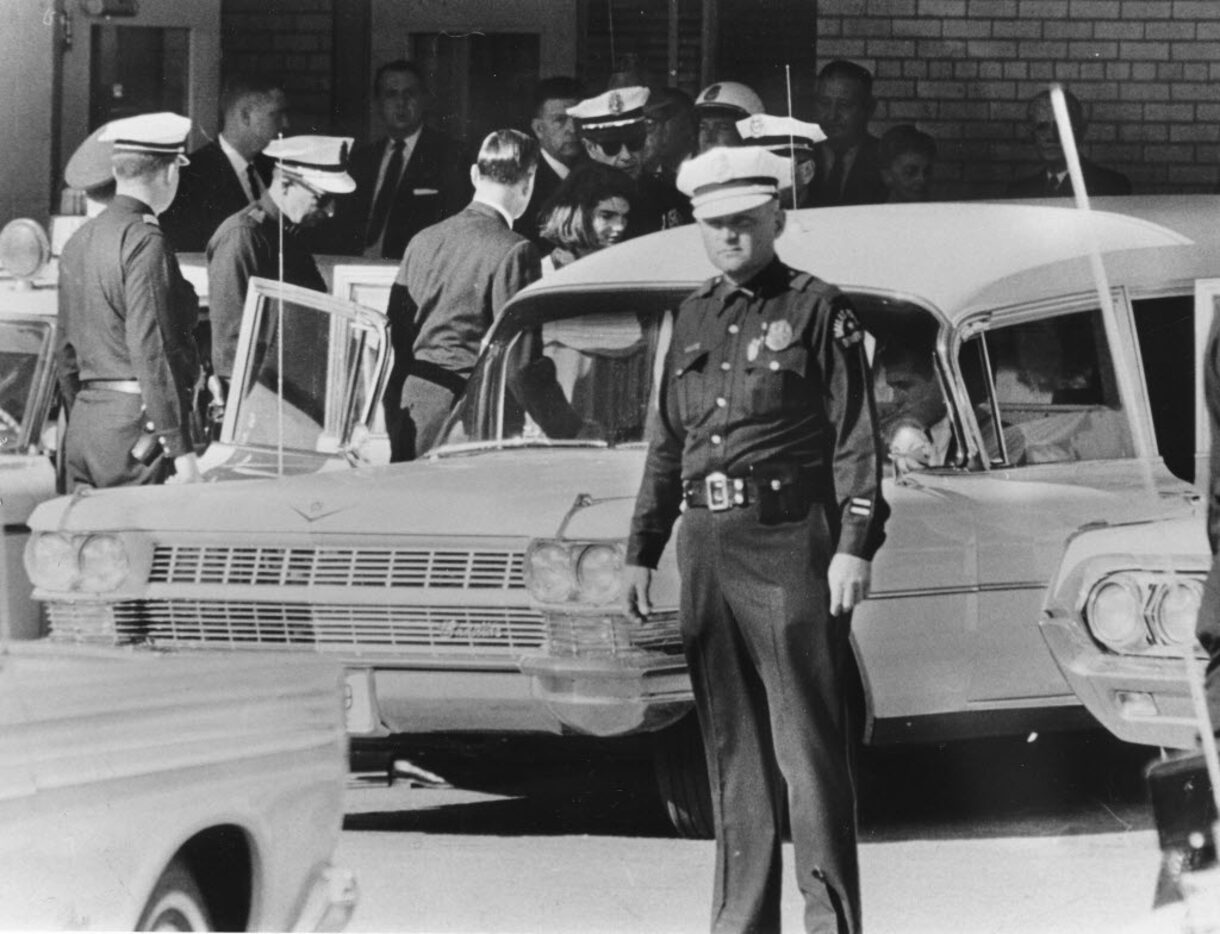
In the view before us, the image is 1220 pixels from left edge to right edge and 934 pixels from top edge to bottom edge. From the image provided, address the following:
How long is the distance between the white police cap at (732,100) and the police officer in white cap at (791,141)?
0.03 meters

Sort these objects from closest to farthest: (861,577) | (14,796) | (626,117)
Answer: (14,796)
(861,577)
(626,117)

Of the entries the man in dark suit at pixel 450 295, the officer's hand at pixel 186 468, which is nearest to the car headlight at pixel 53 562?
the officer's hand at pixel 186 468

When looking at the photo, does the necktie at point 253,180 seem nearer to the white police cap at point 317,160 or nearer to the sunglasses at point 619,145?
the white police cap at point 317,160

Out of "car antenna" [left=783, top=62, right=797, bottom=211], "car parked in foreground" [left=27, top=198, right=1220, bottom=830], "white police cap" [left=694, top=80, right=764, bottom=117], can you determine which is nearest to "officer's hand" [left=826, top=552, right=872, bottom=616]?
"car parked in foreground" [left=27, top=198, right=1220, bottom=830]

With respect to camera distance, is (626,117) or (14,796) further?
(626,117)

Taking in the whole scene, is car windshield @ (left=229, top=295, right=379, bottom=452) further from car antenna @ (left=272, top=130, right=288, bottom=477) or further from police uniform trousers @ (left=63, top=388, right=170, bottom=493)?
police uniform trousers @ (left=63, top=388, right=170, bottom=493)

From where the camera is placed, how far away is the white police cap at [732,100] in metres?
6.65

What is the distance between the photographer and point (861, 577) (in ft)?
18.0

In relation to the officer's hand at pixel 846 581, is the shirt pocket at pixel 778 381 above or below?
above

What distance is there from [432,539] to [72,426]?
1.34 metres

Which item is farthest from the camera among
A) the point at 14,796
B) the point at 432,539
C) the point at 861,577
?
the point at 432,539

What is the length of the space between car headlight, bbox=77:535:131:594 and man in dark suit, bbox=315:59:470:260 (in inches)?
43.4

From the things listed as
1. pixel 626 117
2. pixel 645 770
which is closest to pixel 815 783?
pixel 645 770

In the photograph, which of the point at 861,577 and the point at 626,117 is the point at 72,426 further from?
the point at 861,577
